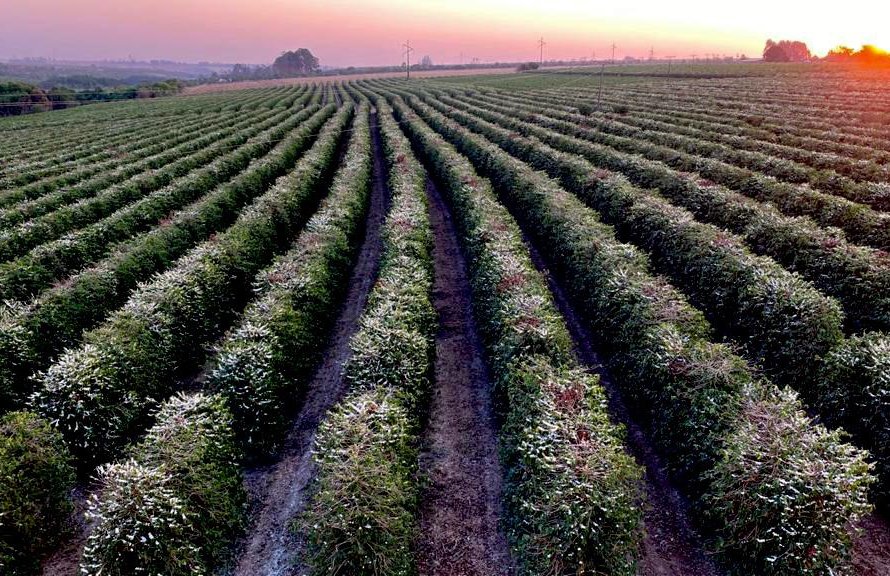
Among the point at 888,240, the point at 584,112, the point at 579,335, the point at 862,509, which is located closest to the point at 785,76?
the point at 584,112

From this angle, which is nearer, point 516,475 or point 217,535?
point 217,535

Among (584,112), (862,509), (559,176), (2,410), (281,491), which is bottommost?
(281,491)

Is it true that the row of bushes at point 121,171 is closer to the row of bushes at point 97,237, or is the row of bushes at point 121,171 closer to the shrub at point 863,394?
the row of bushes at point 97,237

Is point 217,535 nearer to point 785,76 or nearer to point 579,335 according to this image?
point 579,335

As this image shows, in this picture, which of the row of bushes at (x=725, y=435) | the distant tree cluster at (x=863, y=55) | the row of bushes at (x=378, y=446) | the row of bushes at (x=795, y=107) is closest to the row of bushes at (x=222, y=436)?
the row of bushes at (x=378, y=446)

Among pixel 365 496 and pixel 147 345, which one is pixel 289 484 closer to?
pixel 365 496

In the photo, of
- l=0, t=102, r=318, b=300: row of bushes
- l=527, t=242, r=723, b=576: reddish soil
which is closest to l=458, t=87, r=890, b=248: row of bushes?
l=527, t=242, r=723, b=576: reddish soil

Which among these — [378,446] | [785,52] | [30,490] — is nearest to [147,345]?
[30,490]
